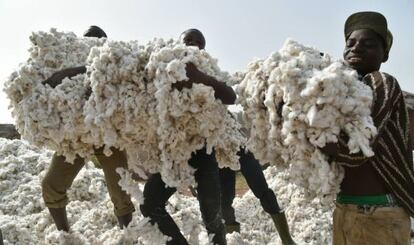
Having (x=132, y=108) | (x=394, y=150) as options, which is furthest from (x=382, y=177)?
(x=132, y=108)

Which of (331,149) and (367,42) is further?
(367,42)

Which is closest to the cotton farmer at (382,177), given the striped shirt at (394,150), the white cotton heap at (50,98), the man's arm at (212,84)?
the striped shirt at (394,150)

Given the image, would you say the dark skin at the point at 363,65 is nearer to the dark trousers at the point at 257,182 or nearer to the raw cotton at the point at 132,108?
the raw cotton at the point at 132,108

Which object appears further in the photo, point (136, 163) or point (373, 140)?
point (136, 163)

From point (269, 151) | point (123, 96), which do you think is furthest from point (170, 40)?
point (269, 151)

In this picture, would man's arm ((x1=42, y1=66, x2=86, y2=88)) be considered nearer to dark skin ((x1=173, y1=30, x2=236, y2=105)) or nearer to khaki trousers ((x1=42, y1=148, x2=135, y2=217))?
khaki trousers ((x1=42, y1=148, x2=135, y2=217))

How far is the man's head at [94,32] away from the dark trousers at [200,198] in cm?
130

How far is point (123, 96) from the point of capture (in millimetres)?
2664

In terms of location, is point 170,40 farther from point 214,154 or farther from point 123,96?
point 214,154

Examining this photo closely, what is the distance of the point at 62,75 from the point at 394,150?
193 cm

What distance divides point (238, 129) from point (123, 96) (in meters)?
1.05

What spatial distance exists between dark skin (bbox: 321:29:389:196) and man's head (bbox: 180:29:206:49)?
146 centimetres

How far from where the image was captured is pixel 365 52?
2.12 metres

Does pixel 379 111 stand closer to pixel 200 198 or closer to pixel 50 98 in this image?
pixel 200 198
